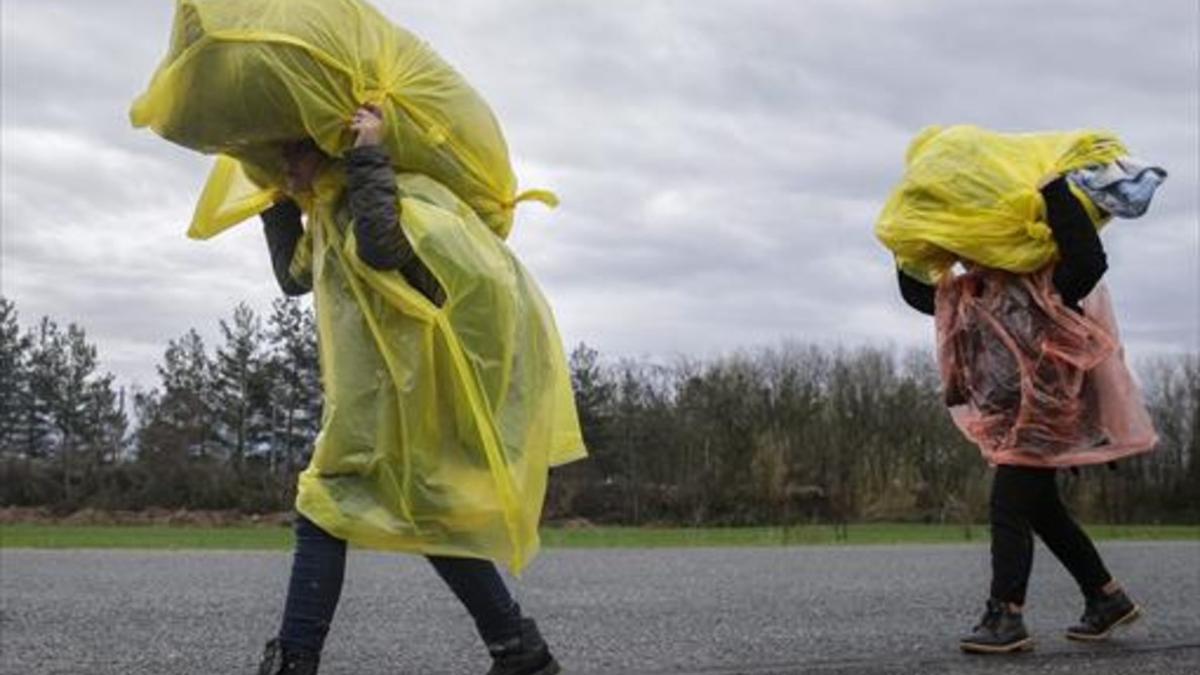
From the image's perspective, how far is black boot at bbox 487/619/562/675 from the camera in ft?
11.6

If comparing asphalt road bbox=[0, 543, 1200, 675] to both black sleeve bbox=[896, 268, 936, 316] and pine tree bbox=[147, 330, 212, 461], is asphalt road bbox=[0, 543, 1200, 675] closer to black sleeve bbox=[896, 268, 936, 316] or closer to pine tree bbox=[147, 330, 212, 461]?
black sleeve bbox=[896, 268, 936, 316]

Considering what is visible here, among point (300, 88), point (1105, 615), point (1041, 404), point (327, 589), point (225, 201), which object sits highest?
point (300, 88)

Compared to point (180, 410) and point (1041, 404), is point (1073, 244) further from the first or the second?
point (180, 410)

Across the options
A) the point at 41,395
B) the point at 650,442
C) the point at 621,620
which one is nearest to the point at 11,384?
the point at 41,395

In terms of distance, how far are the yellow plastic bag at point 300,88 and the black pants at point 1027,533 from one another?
2.41 meters

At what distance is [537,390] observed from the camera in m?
3.54

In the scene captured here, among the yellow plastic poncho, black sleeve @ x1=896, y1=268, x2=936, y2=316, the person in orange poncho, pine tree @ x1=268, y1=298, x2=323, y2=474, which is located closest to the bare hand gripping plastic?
the person in orange poncho

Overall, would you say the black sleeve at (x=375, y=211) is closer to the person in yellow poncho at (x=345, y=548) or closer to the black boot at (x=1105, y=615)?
the person in yellow poncho at (x=345, y=548)

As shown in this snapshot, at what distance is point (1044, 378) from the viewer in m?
4.78

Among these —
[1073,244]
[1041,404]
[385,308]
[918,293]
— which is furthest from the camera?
[918,293]

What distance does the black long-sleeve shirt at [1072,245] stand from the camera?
4590 millimetres

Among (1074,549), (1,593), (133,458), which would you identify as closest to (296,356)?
(133,458)

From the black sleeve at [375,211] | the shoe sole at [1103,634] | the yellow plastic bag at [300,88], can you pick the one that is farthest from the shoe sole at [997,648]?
the black sleeve at [375,211]

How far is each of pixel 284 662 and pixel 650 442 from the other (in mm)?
49721
